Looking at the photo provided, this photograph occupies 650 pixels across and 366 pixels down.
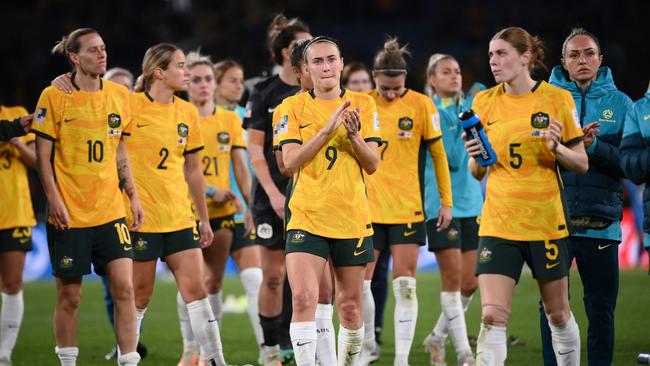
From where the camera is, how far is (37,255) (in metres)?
17.5

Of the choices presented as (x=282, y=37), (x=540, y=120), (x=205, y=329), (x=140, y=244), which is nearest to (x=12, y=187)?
(x=140, y=244)

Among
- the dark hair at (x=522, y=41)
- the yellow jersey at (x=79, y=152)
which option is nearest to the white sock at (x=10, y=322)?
the yellow jersey at (x=79, y=152)

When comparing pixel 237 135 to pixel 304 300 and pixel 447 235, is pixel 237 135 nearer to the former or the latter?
pixel 447 235

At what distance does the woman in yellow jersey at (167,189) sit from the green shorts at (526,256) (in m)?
2.32

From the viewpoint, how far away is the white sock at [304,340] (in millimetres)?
5738

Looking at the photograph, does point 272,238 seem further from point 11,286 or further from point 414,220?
point 11,286

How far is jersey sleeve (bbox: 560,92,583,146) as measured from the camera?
5652 mm

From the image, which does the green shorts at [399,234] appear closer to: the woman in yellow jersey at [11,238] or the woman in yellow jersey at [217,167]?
the woman in yellow jersey at [217,167]

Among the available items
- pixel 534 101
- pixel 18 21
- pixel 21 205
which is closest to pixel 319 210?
pixel 534 101

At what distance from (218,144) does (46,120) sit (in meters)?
2.43

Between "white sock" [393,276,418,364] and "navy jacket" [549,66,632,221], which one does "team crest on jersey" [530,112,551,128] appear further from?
"white sock" [393,276,418,364]

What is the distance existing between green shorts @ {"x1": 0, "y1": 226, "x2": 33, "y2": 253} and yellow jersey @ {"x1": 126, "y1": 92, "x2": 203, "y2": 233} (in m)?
1.72

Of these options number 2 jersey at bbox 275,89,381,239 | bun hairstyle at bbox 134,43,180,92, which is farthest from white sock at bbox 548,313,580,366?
bun hairstyle at bbox 134,43,180,92

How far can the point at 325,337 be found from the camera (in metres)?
6.22
